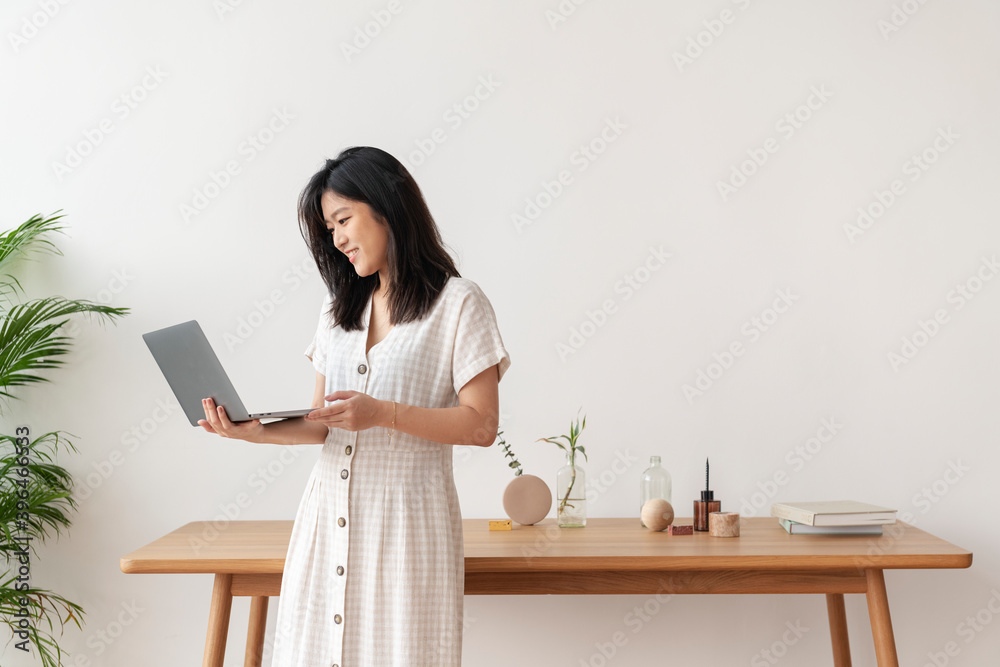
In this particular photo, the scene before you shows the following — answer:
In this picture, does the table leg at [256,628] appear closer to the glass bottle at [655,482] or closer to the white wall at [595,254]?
the white wall at [595,254]

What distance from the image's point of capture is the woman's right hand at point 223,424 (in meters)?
1.42

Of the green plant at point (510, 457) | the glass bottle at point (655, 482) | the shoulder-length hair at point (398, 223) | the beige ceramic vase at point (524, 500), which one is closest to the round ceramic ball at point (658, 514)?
the glass bottle at point (655, 482)

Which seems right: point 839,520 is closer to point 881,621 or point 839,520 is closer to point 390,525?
point 881,621

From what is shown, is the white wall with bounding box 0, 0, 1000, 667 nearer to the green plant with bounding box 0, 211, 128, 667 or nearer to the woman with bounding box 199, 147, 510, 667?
the green plant with bounding box 0, 211, 128, 667

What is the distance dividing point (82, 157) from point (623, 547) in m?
2.09

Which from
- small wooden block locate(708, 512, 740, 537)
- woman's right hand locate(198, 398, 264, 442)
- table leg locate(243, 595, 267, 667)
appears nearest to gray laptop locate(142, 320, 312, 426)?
woman's right hand locate(198, 398, 264, 442)

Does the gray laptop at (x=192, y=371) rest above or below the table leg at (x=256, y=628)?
above

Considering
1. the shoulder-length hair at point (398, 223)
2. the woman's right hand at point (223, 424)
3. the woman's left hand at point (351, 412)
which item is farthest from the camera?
the shoulder-length hair at point (398, 223)

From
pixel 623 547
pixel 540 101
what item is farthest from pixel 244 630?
pixel 540 101

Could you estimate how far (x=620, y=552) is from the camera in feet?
6.25

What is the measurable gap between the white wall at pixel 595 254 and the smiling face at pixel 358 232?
0.99 metres

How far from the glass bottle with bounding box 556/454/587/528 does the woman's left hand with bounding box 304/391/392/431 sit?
1039 mm

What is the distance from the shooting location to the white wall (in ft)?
8.17

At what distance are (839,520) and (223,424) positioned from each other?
61.8 inches
